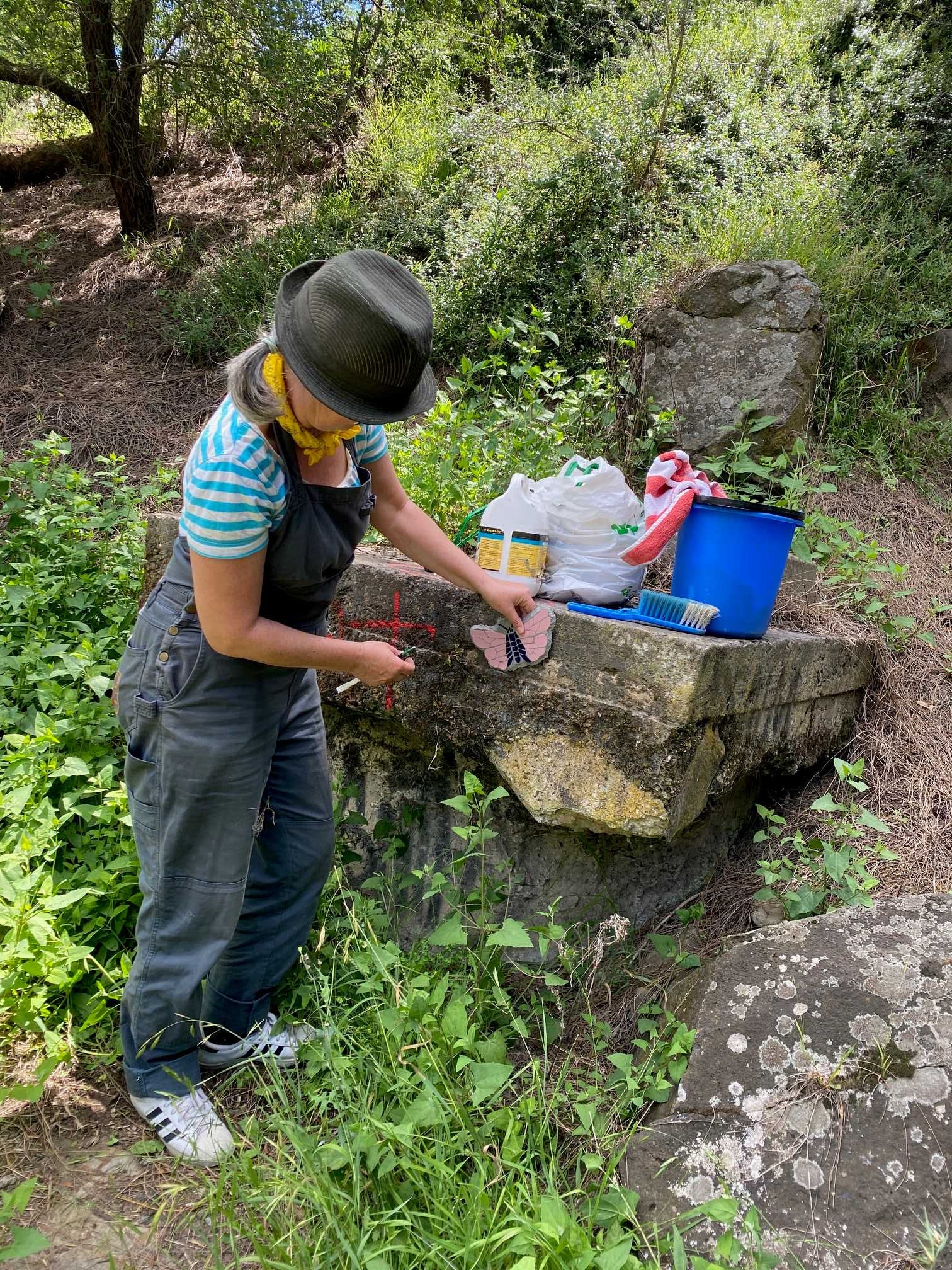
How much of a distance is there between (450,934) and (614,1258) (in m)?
0.71

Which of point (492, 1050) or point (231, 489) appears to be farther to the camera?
point (492, 1050)

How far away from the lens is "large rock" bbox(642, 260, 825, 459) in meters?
3.82

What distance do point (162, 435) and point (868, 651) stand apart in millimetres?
4364

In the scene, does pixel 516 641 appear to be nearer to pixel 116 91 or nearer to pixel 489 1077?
pixel 489 1077

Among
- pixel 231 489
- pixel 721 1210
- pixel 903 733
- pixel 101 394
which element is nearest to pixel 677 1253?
pixel 721 1210

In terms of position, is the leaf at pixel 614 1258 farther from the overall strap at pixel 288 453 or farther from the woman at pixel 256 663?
the overall strap at pixel 288 453

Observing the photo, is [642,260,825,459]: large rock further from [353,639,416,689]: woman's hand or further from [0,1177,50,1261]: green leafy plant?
[0,1177,50,1261]: green leafy plant

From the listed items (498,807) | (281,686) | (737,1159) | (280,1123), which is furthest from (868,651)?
(280,1123)

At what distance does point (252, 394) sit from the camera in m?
1.78

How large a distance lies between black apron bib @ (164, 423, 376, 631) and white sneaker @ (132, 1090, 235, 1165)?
1.20m

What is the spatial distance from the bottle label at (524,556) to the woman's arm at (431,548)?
6.2 inches

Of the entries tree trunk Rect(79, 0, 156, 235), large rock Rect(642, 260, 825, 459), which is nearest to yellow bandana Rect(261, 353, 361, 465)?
large rock Rect(642, 260, 825, 459)

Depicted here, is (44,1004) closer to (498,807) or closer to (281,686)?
(281,686)

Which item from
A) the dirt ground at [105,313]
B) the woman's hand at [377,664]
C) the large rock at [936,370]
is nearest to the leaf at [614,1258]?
the woman's hand at [377,664]
